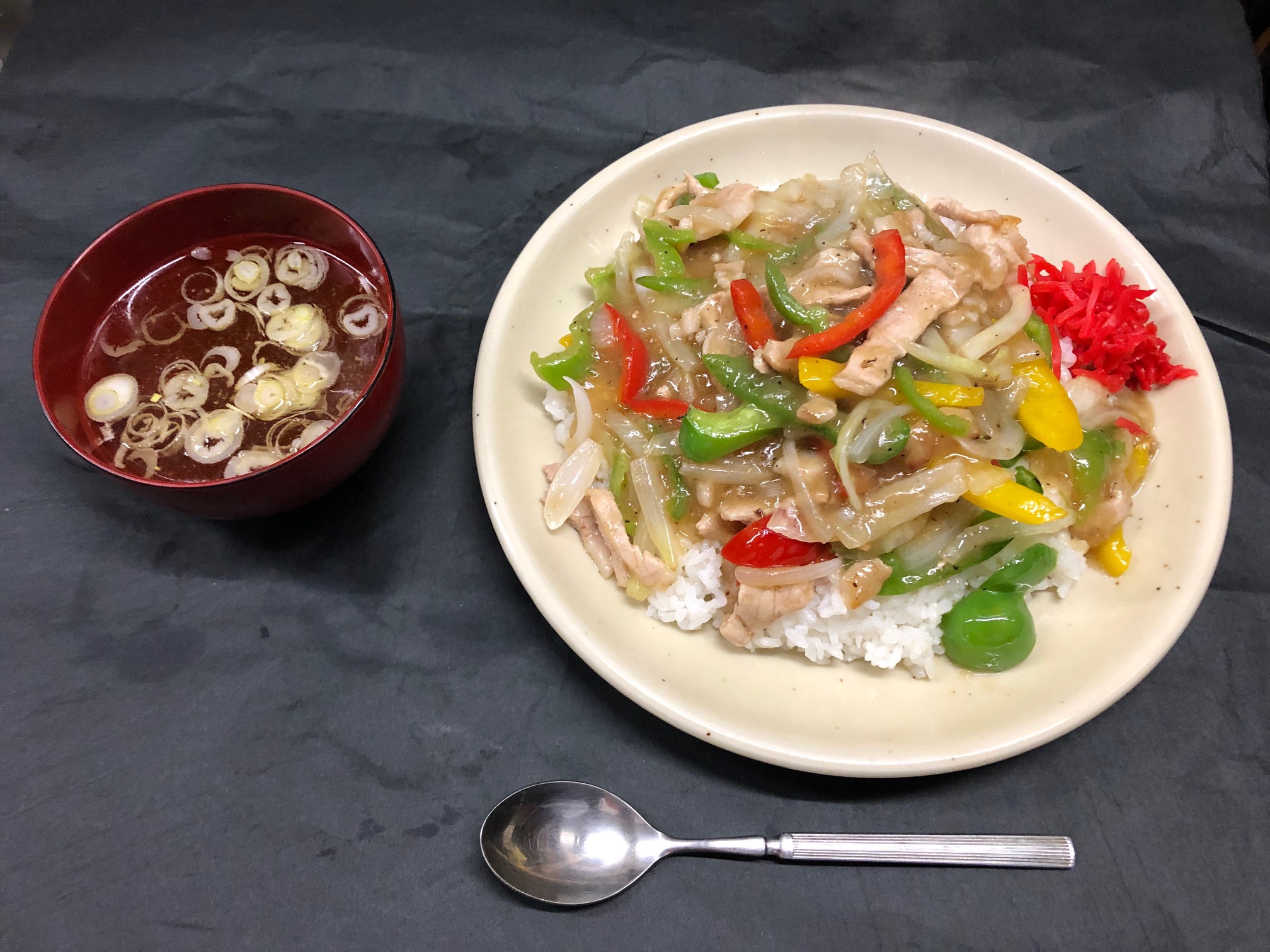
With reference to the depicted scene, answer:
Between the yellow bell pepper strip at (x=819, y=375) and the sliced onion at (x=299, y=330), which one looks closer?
the yellow bell pepper strip at (x=819, y=375)

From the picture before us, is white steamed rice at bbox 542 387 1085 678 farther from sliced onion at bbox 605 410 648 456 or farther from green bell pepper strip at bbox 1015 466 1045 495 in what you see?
sliced onion at bbox 605 410 648 456

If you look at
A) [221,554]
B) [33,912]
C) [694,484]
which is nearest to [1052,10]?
[694,484]

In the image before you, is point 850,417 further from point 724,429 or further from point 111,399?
point 111,399

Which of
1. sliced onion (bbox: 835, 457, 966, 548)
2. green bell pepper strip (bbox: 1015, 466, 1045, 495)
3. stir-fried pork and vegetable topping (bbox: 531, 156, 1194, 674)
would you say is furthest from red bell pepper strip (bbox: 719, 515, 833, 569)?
green bell pepper strip (bbox: 1015, 466, 1045, 495)

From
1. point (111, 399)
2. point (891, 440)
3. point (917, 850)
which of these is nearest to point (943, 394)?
point (891, 440)

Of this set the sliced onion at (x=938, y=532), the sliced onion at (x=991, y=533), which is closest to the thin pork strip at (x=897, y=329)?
the sliced onion at (x=938, y=532)

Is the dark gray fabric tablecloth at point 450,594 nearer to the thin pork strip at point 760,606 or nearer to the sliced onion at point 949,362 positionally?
the thin pork strip at point 760,606
